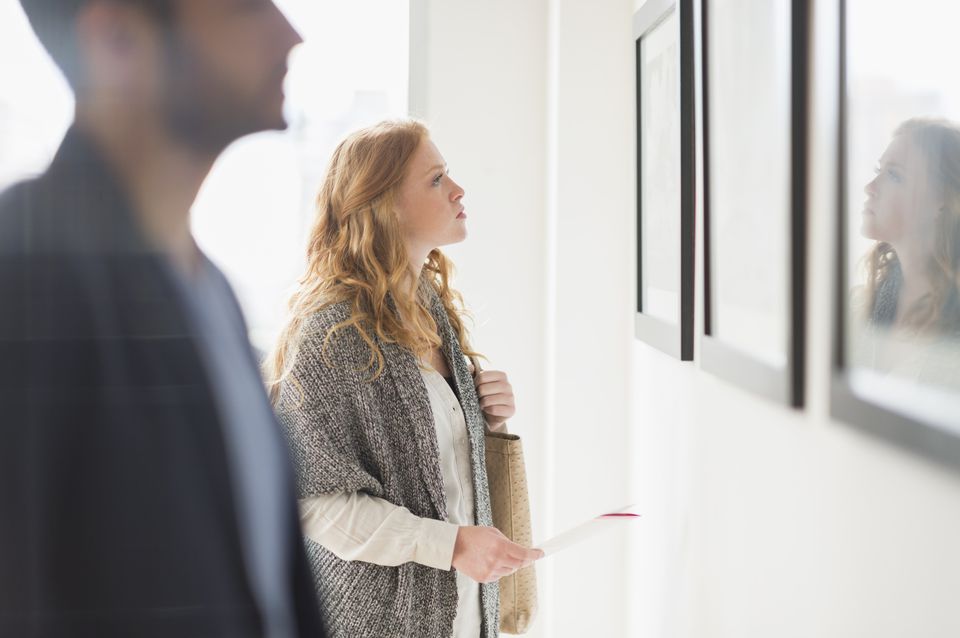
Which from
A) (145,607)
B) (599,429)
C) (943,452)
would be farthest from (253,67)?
(599,429)

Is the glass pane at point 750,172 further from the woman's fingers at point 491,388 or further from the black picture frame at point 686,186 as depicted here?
the woman's fingers at point 491,388

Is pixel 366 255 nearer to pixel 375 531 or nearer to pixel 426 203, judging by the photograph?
pixel 426 203

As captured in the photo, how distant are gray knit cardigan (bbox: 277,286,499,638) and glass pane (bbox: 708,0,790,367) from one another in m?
0.50

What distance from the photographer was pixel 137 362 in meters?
0.22

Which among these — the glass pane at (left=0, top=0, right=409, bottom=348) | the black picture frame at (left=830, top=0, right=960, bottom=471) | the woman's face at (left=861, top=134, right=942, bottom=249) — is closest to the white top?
the black picture frame at (left=830, top=0, right=960, bottom=471)

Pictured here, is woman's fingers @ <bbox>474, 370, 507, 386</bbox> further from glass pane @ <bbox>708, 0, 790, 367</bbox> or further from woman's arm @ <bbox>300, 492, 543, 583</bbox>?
glass pane @ <bbox>708, 0, 790, 367</bbox>

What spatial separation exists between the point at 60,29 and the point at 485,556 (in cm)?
116

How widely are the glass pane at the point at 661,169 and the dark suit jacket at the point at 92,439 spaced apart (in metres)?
1.32

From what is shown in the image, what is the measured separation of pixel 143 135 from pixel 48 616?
127 mm

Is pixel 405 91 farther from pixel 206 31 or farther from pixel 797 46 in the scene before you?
pixel 206 31

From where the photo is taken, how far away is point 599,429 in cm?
216

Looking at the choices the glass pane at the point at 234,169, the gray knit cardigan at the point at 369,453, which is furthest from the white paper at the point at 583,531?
the glass pane at the point at 234,169

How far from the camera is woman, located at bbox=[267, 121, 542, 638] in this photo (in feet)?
4.31

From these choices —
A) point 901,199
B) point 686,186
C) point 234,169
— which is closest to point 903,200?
point 901,199
